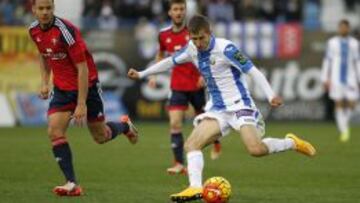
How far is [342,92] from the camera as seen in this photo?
21.1 m

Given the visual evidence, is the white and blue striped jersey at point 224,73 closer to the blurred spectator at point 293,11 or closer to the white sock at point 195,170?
the white sock at point 195,170

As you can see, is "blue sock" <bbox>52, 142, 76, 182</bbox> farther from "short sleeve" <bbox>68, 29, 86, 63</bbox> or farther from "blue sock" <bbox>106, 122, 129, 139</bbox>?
"blue sock" <bbox>106, 122, 129, 139</bbox>

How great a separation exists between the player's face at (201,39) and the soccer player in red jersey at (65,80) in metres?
1.25

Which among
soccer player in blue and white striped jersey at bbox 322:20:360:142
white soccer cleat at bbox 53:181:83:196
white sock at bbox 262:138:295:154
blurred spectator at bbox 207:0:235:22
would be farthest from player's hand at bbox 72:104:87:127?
blurred spectator at bbox 207:0:235:22

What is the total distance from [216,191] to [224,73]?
1.47 meters

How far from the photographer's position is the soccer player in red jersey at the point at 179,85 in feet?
46.7

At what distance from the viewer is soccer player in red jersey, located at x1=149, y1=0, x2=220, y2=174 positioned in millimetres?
14234

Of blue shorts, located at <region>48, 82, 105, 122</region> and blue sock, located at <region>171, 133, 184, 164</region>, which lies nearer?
blue shorts, located at <region>48, 82, 105, 122</region>

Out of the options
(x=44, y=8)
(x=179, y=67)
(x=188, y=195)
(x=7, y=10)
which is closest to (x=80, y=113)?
(x=44, y=8)

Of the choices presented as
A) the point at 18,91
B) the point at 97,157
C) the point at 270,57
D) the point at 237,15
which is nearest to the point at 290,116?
the point at 270,57

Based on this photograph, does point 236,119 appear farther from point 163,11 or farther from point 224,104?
point 163,11

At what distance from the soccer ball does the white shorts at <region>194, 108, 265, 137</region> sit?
2.83 ft

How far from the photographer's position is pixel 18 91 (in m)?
23.4

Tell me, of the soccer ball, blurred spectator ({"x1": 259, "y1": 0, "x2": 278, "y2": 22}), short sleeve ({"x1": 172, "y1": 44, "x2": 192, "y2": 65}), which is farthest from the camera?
blurred spectator ({"x1": 259, "y1": 0, "x2": 278, "y2": 22})
